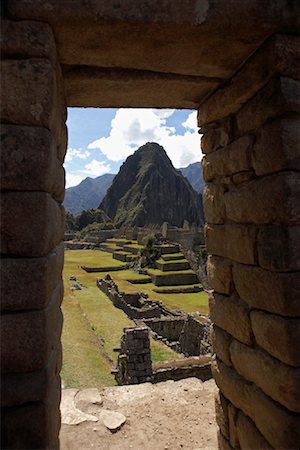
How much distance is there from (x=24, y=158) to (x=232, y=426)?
2.78 meters

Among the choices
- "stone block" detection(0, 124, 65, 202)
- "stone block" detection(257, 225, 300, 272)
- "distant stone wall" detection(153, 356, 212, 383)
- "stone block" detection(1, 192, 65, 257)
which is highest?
"stone block" detection(0, 124, 65, 202)

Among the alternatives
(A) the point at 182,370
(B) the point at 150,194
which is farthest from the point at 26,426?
(B) the point at 150,194

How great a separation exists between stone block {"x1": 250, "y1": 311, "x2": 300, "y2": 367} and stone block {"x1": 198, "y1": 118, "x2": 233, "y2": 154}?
1.53m

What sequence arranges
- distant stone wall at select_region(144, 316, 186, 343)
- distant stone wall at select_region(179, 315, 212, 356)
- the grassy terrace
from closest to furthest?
1. the grassy terrace
2. distant stone wall at select_region(179, 315, 212, 356)
3. distant stone wall at select_region(144, 316, 186, 343)

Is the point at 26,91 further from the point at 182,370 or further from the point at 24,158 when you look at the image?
the point at 182,370

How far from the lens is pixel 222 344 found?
3275mm

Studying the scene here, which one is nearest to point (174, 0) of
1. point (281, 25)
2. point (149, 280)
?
point (281, 25)

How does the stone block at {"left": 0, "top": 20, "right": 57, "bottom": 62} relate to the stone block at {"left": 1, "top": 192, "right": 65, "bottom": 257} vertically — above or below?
above

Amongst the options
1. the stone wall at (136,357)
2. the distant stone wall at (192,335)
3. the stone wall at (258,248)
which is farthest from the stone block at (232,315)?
the distant stone wall at (192,335)

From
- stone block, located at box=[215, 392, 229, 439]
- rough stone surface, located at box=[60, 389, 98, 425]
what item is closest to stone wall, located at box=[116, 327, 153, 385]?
rough stone surface, located at box=[60, 389, 98, 425]

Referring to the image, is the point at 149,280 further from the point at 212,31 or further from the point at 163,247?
the point at 212,31

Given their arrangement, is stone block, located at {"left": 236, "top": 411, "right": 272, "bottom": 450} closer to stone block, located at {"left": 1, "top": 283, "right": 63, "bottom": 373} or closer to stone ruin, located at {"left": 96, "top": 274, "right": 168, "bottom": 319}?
stone block, located at {"left": 1, "top": 283, "right": 63, "bottom": 373}

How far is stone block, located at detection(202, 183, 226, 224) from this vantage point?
3275mm

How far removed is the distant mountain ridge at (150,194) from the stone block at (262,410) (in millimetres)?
125238
